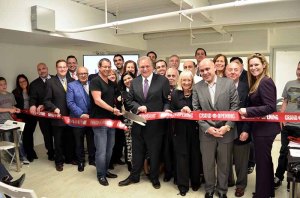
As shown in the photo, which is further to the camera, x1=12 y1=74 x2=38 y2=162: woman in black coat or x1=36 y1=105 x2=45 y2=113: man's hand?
x1=12 y1=74 x2=38 y2=162: woman in black coat

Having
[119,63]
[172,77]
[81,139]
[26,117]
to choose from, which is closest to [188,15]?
[119,63]

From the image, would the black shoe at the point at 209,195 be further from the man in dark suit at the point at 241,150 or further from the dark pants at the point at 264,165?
the dark pants at the point at 264,165

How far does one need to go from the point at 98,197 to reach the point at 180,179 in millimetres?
1033

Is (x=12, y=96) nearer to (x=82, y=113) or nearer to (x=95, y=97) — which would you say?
(x=82, y=113)

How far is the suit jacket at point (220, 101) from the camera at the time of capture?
9.45ft

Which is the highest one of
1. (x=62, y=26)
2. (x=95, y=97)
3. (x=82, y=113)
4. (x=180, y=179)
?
(x=62, y=26)

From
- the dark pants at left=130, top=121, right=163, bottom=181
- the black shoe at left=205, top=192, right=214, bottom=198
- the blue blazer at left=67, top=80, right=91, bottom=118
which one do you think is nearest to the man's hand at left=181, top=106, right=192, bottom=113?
the dark pants at left=130, top=121, right=163, bottom=181

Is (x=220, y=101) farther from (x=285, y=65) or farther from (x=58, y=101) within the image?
(x=285, y=65)

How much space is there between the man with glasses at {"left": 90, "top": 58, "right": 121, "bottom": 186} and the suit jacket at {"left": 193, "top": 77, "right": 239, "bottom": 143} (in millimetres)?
1123

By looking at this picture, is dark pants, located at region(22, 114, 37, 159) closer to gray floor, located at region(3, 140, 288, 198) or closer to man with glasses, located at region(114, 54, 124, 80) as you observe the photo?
gray floor, located at region(3, 140, 288, 198)

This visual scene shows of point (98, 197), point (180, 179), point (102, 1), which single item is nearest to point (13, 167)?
point (98, 197)

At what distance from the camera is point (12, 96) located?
468 centimetres

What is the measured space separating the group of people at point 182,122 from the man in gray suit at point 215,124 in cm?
1

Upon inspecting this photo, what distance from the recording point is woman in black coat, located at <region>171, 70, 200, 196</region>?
3.14m
